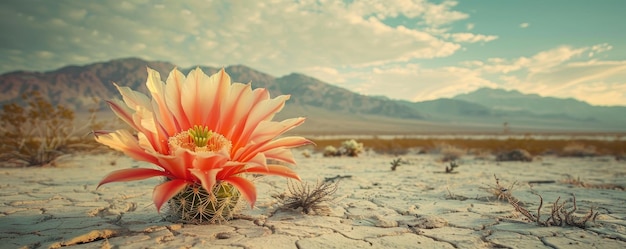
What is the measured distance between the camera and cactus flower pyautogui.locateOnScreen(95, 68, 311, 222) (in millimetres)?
1656

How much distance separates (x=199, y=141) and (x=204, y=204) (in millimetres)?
448

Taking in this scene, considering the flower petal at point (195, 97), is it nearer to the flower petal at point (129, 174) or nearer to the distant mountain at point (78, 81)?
the flower petal at point (129, 174)

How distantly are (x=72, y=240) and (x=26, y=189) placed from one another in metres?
2.97

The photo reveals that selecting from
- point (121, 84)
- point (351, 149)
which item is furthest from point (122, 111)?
point (121, 84)

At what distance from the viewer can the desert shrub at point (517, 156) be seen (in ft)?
31.2

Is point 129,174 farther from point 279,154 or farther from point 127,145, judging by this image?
point 279,154

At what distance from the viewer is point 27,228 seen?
220 centimetres

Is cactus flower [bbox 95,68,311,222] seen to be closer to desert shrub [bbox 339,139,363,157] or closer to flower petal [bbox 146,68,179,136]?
flower petal [bbox 146,68,179,136]

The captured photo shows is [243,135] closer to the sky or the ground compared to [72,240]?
closer to the sky

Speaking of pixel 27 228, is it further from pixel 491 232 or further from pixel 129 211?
pixel 491 232

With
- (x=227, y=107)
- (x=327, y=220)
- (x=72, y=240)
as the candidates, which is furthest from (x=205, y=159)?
(x=327, y=220)

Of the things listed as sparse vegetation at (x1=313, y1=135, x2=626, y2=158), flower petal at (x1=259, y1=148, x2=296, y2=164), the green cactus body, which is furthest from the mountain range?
flower petal at (x1=259, y1=148, x2=296, y2=164)

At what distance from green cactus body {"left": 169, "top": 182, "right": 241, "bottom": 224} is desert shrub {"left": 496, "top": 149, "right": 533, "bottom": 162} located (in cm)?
995

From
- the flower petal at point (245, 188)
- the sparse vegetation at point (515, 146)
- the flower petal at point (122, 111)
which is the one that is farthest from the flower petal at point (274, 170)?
the sparse vegetation at point (515, 146)
